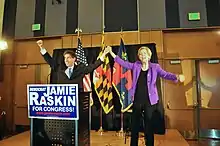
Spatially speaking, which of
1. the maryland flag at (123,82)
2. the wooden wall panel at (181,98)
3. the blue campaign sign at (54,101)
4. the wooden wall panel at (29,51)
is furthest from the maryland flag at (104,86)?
the blue campaign sign at (54,101)

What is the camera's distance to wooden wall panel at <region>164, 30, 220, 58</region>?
513 cm

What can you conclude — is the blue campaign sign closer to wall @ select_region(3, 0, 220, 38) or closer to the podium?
the podium

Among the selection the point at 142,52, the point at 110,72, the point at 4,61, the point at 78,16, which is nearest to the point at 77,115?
the point at 142,52

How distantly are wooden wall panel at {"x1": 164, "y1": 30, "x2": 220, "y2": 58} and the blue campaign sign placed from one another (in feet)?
12.7

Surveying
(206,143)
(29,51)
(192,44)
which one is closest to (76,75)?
(206,143)

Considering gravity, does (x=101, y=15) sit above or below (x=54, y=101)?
above

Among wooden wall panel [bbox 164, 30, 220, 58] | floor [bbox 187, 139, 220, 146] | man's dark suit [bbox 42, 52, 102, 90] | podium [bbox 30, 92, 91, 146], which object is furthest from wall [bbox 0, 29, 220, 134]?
podium [bbox 30, 92, 91, 146]

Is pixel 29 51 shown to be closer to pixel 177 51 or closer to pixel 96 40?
pixel 96 40

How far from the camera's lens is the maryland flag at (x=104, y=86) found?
4750 millimetres

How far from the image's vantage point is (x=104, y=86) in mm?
4770

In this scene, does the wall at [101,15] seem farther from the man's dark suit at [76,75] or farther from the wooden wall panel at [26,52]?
the man's dark suit at [76,75]

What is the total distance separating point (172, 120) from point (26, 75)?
156 inches

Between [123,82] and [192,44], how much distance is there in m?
2.00

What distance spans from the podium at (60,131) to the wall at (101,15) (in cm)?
376
